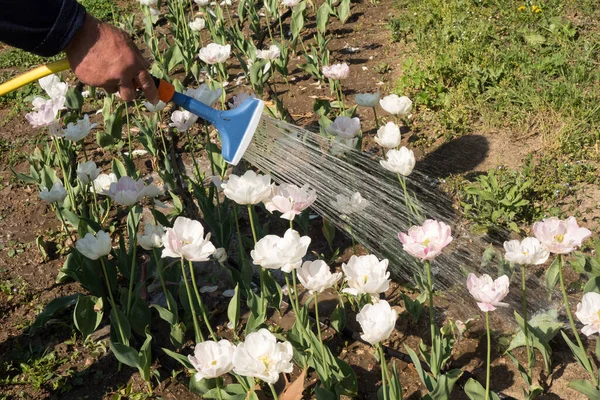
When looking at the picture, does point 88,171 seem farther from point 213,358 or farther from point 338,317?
point 213,358

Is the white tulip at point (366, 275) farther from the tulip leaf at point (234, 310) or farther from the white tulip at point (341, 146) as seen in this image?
the white tulip at point (341, 146)

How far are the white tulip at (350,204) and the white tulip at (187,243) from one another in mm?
837

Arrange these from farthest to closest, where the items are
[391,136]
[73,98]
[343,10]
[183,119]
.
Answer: [343,10]
[73,98]
[183,119]
[391,136]

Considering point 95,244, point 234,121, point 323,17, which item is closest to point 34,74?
point 95,244

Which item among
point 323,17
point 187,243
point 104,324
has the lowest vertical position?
point 104,324

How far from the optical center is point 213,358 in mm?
2350

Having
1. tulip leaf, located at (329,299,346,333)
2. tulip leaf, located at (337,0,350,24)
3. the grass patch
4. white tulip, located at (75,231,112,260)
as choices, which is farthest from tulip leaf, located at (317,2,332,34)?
white tulip, located at (75,231,112,260)

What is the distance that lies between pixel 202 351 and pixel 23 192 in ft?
8.30

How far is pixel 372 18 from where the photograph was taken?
5.90 metres

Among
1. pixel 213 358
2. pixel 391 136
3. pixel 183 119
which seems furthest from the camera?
pixel 183 119

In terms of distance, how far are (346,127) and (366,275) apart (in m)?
1.19

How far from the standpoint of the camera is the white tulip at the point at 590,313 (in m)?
2.29

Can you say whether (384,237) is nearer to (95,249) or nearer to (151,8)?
(95,249)

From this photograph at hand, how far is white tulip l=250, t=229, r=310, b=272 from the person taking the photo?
7.77ft
